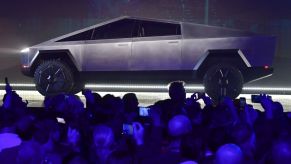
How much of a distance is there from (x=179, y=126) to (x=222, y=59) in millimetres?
6663

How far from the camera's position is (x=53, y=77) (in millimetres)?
7633

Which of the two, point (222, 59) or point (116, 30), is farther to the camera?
point (116, 30)

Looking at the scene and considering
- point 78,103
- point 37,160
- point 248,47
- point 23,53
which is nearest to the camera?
point 37,160

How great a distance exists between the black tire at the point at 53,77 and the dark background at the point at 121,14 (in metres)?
0.32

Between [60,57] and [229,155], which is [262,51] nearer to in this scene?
[60,57]

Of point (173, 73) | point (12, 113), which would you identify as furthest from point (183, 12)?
point (12, 113)

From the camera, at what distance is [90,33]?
7.71 meters

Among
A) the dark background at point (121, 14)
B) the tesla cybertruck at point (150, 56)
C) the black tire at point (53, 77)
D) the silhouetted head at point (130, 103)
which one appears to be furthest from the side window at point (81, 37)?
the silhouetted head at point (130, 103)

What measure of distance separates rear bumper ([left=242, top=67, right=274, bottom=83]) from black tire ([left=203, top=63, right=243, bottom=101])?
0.22 meters

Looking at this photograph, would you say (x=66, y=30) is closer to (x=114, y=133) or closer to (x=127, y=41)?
(x=127, y=41)

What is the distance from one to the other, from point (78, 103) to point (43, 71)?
678 cm

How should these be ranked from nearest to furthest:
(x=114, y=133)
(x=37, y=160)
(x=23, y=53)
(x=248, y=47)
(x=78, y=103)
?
1. (x=37, y=160)
2. (x=114, y=133)
3. (x=78, y=103)
4. (x=248, y=47)
5. (x=23, y=53)

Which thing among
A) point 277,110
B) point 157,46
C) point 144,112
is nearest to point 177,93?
point 144,112

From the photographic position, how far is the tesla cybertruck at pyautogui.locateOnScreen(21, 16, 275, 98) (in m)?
7.27
